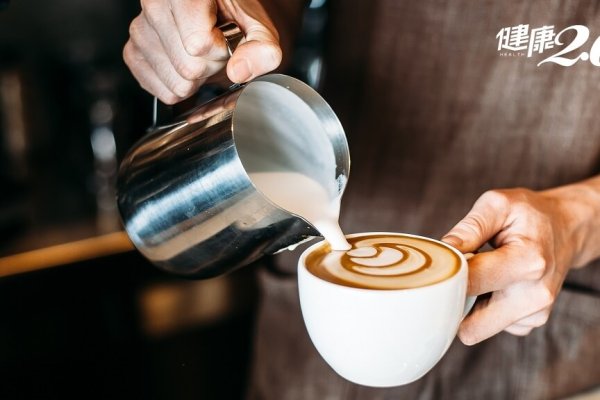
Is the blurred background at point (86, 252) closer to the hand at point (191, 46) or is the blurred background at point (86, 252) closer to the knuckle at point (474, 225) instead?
the hand at point (191, 46)

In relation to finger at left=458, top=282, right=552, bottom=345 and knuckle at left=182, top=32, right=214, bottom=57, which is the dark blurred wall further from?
finger at left=458, top=282, right=552, bottom=345

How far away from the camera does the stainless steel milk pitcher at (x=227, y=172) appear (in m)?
0.79

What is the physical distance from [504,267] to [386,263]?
0.14 m

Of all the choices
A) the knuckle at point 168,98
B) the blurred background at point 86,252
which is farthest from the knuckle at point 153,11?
the blurred background at point 86,252

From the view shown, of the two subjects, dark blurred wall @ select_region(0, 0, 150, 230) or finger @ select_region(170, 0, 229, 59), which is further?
dark blurred wall @ select_region(0, 0, 150, 230)

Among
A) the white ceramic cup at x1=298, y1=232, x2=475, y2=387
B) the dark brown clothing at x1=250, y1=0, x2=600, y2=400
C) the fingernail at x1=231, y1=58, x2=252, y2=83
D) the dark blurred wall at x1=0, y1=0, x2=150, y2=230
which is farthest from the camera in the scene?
the dark blurred wall at x1=0, y1=0, x2=150, y2=230

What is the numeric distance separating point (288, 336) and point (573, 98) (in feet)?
2.15

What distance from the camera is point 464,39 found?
1146 millimetres

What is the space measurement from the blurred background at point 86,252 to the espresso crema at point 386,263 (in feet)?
2.76

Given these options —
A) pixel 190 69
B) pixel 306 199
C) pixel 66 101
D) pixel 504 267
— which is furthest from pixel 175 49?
pixel 66 101

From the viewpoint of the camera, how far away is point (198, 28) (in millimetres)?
840

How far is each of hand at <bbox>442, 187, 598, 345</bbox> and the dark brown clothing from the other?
0.23 meters

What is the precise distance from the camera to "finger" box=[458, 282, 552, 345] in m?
0.87

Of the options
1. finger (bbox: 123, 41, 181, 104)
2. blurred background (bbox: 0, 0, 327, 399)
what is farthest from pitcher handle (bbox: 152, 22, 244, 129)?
blurred background (bbox: 0, 0, 327, 399)
